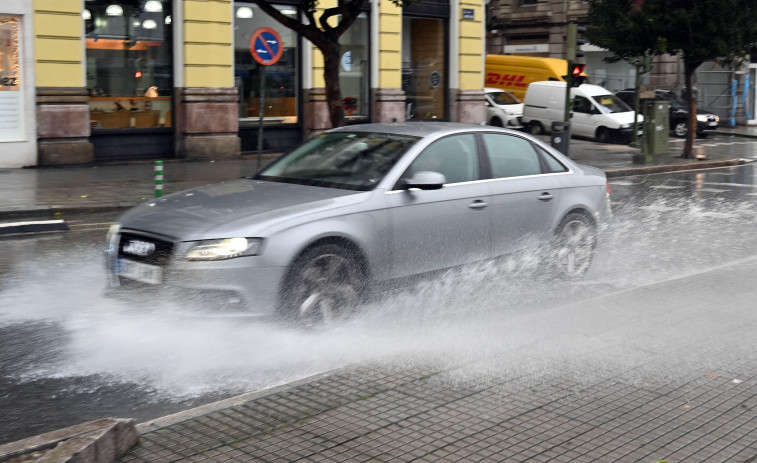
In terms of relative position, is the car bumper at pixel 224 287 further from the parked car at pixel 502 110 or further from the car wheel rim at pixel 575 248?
the parked car at pixel 502 110

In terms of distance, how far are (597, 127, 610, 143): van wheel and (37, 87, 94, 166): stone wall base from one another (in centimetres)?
1677

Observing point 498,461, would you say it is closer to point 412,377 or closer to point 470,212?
point 412,377

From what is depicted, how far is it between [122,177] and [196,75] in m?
4.25

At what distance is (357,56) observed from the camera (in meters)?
25.0

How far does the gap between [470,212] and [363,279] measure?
4.03ft

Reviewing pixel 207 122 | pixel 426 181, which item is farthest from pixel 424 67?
pixel 426 181

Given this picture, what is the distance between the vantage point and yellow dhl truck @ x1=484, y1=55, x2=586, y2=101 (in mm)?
34875

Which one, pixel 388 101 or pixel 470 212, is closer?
pixel 470 212

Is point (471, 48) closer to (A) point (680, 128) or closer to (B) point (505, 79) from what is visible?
(A) point (680, 128)

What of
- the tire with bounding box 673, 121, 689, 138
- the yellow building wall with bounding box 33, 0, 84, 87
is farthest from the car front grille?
the tire with bounding box 673, 121, 689, 138

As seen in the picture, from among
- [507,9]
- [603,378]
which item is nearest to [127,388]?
[603,378]

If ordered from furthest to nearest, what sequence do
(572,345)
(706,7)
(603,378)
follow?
(706,7)
(572,345)
(603,378)

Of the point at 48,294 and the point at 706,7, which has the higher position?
the point at 706,7

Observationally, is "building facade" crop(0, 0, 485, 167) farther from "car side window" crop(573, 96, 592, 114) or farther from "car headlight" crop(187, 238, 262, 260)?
"car headlight" crop(187, 238, 262, 260)
